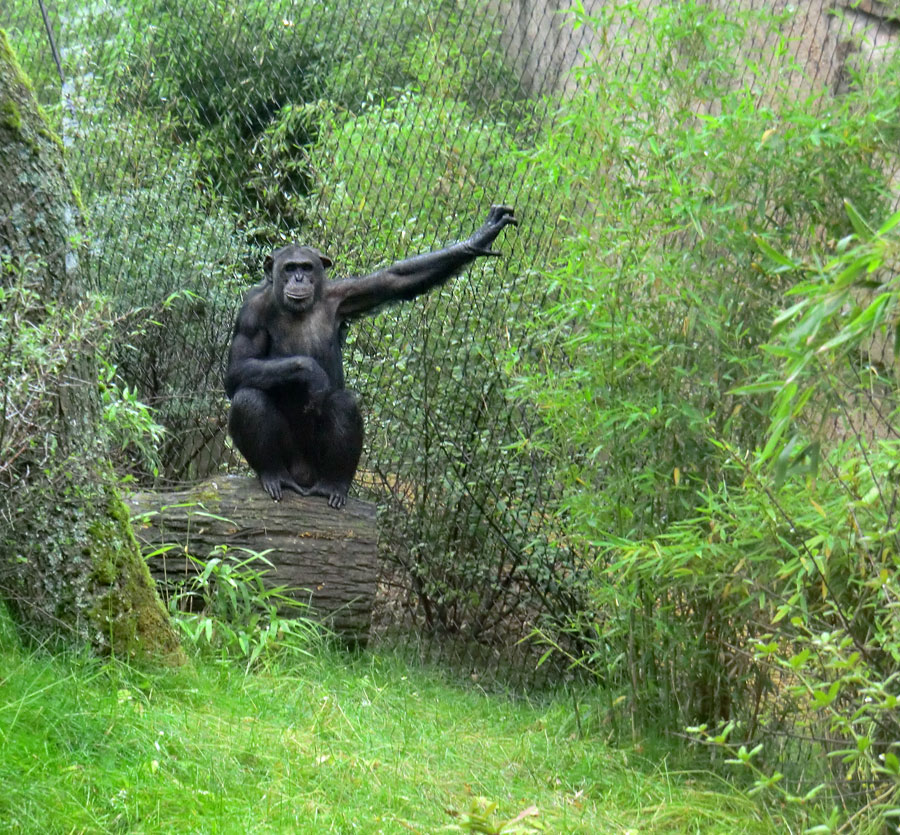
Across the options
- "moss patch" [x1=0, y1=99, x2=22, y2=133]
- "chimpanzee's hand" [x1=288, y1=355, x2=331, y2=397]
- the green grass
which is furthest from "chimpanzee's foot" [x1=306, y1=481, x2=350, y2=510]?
"moss patch" [x1=0, y1=99, x2=22, y2=133]

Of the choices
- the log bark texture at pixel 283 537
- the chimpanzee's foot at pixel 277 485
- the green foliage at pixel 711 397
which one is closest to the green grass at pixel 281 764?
the green foliage at pixel 711 397

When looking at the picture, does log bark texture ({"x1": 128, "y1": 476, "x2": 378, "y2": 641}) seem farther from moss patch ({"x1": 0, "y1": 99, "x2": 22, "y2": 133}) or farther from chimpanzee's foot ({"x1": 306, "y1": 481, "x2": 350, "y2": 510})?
moss patch ({"x1": 0, "y1": 99, "x2": 22, "y2": 133})

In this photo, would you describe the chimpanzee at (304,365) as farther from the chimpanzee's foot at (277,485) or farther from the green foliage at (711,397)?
the green foliage at (711,397)

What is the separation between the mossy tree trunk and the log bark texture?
1186 millimetres

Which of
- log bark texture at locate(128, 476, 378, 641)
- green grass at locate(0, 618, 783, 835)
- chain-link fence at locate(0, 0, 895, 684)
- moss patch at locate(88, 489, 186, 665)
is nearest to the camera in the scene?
green grass at locate(0, 618, 783, 835)

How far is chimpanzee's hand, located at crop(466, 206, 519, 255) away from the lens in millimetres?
5223

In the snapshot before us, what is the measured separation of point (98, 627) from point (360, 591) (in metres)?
1.87

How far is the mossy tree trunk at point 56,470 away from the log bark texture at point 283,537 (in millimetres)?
1186

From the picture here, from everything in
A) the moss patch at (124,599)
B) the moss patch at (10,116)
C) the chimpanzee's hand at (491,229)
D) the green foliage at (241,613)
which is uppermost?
the moss patch at (10,116)

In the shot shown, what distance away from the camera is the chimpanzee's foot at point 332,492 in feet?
18.0

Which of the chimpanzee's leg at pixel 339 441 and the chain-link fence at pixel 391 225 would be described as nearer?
the chimpanzee's leg at pixel 339 441

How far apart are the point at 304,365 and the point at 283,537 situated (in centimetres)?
91

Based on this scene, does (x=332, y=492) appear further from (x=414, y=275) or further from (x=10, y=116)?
(x=10, y=116)

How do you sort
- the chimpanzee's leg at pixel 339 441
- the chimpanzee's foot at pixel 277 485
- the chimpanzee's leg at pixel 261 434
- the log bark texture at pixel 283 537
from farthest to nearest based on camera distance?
the chimpanzee's leg at pixel 339 441
the chimpanzee's leg at pixel 261 434
the chimpanzee's foot at pixel 277 485
the log bark texture at pixel 283 537
